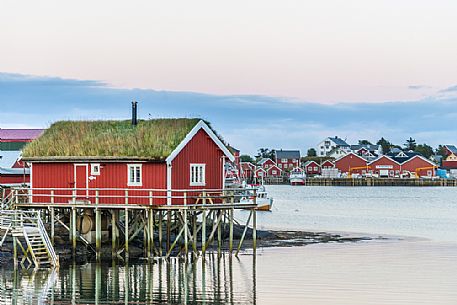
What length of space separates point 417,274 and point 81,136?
15242 mm

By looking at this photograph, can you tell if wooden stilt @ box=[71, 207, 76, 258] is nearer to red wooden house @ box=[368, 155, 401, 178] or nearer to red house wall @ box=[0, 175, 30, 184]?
red house wall @ box=[0, 175, 30, 184]

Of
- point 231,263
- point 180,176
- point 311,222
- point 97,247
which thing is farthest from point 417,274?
point 311,222

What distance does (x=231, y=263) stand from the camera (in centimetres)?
4084

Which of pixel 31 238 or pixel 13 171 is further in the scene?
pixel 13 171

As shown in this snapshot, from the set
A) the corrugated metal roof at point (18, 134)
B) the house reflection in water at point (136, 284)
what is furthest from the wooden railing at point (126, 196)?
the corrugated metal roof at point (18, 134)

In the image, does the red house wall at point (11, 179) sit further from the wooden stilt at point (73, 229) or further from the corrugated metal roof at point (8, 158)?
the wooden stilt at point (73, 229)

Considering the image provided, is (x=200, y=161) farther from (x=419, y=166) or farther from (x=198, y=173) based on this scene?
(x=419, y=166)

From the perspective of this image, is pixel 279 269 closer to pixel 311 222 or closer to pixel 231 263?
pixel 231 263

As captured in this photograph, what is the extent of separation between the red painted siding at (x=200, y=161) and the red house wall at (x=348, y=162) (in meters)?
148

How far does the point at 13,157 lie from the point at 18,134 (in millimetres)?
18179

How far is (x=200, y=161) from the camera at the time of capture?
4119cm

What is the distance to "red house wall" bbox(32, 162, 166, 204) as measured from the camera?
129 feet

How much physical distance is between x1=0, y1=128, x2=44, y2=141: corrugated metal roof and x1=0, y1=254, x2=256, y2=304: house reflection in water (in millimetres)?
38231

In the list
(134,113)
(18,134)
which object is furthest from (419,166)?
(134,113)
